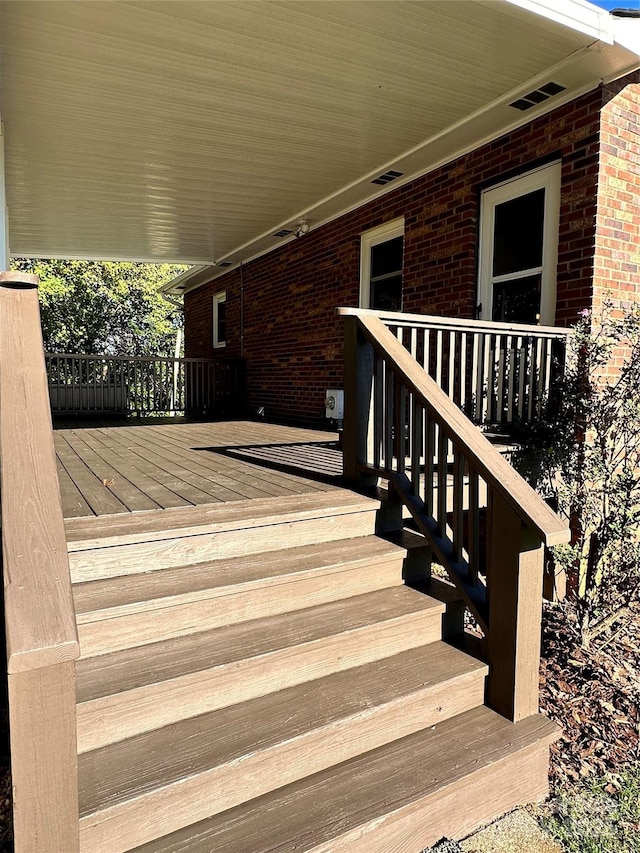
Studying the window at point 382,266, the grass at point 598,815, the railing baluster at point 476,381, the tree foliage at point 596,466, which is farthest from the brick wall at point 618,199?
the grass at point 598,815

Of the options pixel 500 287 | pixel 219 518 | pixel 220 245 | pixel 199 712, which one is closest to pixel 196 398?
pixel 220 245

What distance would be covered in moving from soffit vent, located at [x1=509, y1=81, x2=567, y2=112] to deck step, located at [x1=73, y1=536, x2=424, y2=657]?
3493 mm

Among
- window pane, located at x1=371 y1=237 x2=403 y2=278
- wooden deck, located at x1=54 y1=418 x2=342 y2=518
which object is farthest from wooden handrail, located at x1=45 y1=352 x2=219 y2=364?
window pane, located at x1=371 y1=237 x2=403 y2=278

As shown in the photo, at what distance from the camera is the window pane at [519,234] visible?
14.9 ft

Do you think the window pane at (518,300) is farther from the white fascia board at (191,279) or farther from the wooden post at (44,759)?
the white fascia board at (191,279)

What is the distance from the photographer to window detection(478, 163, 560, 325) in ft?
14.4

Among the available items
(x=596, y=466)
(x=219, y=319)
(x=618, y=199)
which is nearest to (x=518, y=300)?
(x=618, y=199)

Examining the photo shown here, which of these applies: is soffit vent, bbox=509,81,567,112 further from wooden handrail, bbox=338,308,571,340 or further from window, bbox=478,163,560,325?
wooden handrail, bbox=338,308,571,340

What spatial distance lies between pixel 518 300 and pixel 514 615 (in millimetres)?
3254

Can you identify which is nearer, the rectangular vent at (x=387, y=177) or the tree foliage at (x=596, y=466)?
the tree foliage at (x=596, y=466)

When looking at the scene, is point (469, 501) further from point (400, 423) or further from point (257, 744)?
→ point (257, 744)

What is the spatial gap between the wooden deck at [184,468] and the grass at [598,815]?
171 centimetres

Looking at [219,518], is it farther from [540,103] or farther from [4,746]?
[540,103]

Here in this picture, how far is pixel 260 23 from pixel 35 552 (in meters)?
3.50
